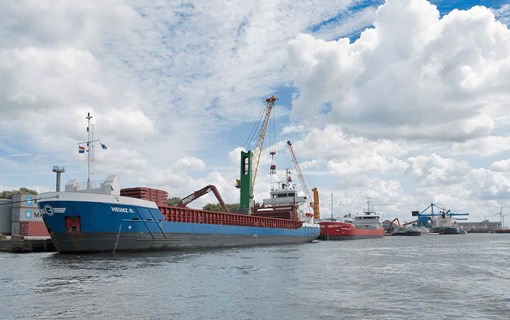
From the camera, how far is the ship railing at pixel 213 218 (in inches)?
1718

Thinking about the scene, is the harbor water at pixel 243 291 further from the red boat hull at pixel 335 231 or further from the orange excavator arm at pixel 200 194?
the red boat hull at pixel 335 231

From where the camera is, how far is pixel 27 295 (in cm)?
1861

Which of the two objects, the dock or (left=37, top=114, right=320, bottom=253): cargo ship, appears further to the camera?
the dock

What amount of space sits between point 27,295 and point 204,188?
136 ft

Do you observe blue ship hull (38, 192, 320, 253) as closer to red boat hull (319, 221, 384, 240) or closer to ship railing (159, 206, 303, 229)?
ship railing (159, 206, 303, 229)

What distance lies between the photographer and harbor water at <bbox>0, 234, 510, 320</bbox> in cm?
1588

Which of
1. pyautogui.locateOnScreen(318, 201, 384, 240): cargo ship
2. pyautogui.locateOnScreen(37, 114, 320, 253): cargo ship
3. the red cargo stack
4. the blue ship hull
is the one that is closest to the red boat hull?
pyautogui.locateOnScreen(318, 201, 384, 240): cargo ship

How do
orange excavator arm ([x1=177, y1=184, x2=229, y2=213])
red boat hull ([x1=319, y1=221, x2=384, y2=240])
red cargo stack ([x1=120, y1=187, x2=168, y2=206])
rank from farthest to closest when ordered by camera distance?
red boat hull ([x1=319, y1=221, x2=384, y2=240]) < orange excavator arm ([x1=177, y1=184, x2=229, y2=213]) < red cargo stack ([x1=120, y1=187, x2=168, y2=206])

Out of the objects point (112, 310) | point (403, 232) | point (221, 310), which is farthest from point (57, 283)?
point (403, 232)

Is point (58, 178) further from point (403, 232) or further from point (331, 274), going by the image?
point (403, 232)

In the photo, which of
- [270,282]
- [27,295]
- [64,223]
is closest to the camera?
[27,295]

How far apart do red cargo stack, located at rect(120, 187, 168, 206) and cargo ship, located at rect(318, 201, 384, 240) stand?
192 ft

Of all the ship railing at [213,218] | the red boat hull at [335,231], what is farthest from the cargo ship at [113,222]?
the red boat hull at [335,231]

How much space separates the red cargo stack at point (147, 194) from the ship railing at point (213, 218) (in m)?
1.09
